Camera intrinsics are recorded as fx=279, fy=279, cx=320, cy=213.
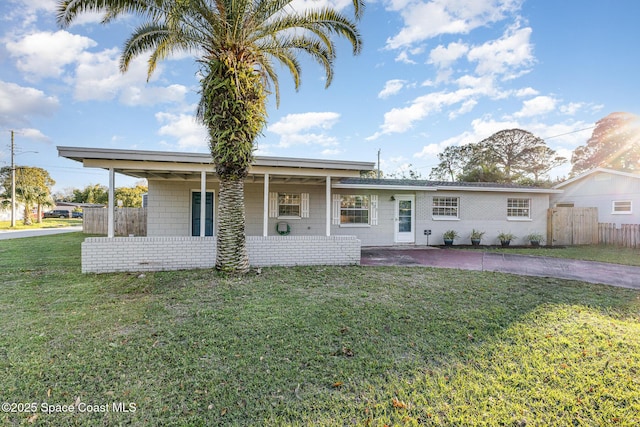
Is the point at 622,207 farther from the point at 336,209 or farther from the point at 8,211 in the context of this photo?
the point at 8,211

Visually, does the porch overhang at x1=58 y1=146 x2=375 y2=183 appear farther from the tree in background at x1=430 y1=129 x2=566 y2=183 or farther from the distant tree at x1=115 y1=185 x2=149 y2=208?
the tree in background at x1=430 y1=129 x2=566 y2=183

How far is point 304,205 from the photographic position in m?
11.6

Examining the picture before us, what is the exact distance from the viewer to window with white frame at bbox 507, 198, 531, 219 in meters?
13.7

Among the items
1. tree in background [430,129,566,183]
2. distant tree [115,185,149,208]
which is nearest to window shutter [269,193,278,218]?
tree in background [430,129,566,183]

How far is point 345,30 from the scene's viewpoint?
6707 millimetres

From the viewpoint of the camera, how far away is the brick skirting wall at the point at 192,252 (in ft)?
22.1

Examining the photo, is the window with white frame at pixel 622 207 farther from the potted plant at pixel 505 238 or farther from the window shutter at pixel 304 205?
the window shutter at pixel 304 205

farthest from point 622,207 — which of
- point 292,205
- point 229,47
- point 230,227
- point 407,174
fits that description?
point 407,174

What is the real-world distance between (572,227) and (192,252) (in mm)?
16905

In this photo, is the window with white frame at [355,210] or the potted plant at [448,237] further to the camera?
the potted plant at [448,237]

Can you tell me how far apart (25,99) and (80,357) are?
Result: 19699 mm

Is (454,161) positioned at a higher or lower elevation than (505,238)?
higher

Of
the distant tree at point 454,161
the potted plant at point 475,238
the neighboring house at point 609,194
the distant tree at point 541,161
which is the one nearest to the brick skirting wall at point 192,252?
the potted plant at point 475,238

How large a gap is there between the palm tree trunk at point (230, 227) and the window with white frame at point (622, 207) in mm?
20033
